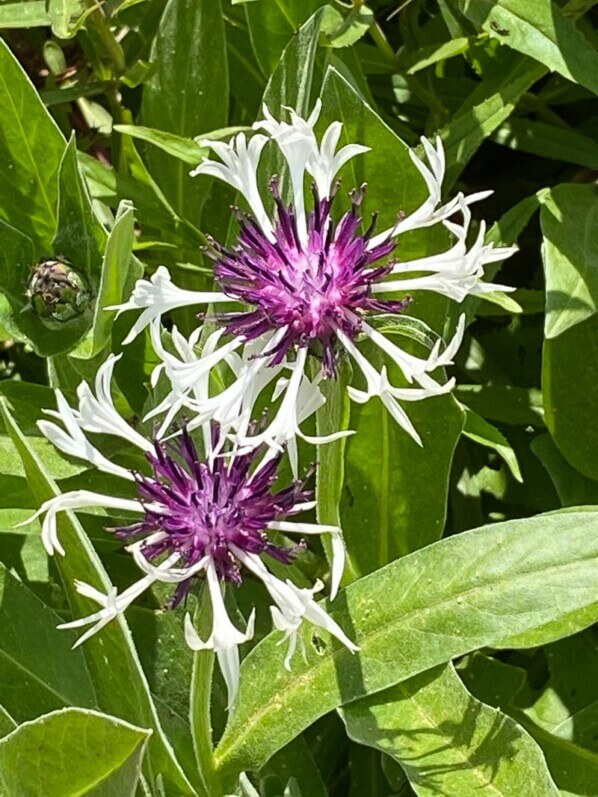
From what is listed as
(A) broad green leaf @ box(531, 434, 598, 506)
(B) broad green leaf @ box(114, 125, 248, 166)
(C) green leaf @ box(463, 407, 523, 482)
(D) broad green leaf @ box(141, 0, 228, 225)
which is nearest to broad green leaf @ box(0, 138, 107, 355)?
(B) broad green leaf @ box(114, 125, 248, 166)

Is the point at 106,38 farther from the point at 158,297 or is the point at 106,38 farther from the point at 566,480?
the point at 566,480

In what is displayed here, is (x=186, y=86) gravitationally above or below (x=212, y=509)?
above

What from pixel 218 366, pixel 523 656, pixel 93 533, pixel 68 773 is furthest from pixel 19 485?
pixel 523 656

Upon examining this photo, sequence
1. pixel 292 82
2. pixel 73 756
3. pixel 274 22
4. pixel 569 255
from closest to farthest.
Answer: pixel 73 756 → pixel 292 82 → pixel 569 255 → pixel 274 22

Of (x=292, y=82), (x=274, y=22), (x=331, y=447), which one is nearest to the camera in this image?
(x=331, y=447)

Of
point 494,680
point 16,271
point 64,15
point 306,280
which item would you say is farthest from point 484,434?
point 64,15

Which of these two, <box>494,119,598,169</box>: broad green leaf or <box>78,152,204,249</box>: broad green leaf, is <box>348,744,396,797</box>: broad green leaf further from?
<box>494,119,598,169</box>: broad green leaf

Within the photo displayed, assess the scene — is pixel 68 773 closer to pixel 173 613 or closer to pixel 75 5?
pixel 173 613

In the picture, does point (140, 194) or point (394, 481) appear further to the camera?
point (140, 194)

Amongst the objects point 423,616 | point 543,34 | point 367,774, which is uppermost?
point 543,34
